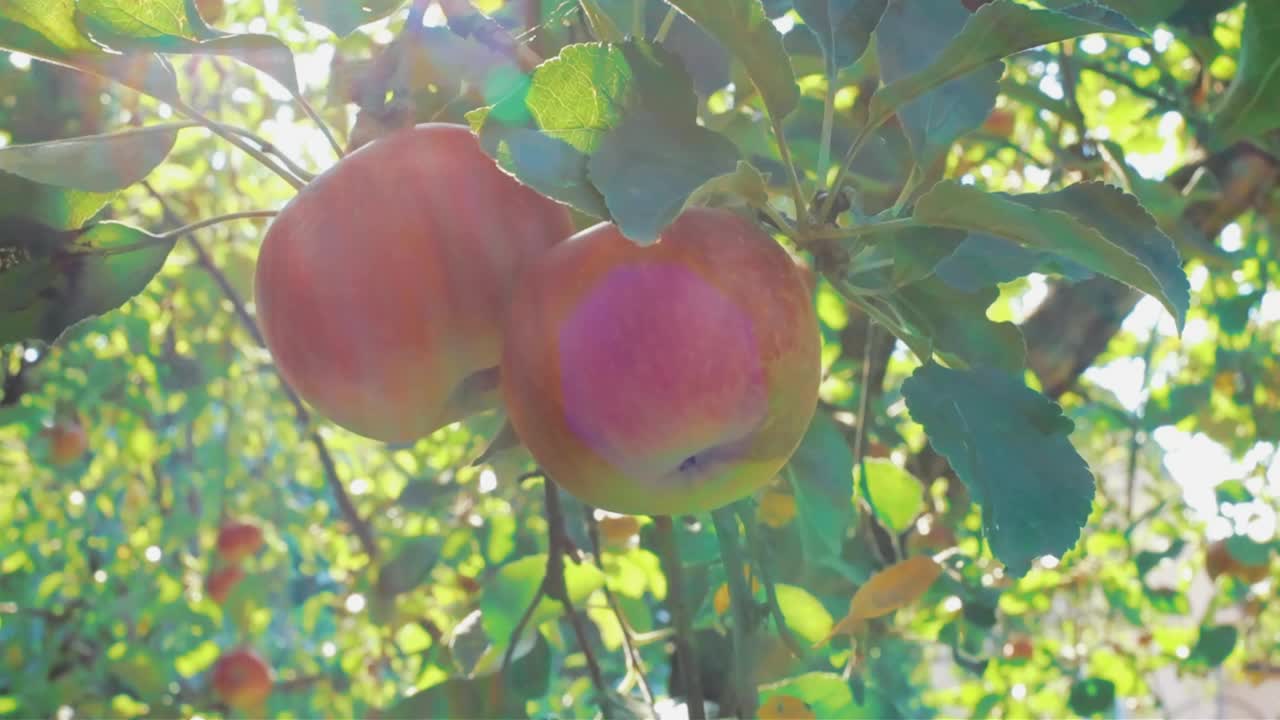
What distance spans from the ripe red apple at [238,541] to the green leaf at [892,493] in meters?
1.37

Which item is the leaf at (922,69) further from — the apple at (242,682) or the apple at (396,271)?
the apple at (242,682)

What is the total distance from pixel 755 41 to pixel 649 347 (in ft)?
0.46

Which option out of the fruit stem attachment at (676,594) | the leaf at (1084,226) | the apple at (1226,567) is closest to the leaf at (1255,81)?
the leaf at (1084,226)

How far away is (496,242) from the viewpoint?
492 millimetres

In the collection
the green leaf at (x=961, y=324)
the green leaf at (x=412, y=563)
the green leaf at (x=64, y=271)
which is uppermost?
the green leaf at (x=64, y=271)

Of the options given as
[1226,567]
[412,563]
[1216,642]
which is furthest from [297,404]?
[1226,567]

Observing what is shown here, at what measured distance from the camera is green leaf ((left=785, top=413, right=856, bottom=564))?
68 cm

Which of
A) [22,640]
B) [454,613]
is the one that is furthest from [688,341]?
[22,640]

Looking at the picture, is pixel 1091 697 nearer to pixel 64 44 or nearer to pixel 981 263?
pixel 981 263

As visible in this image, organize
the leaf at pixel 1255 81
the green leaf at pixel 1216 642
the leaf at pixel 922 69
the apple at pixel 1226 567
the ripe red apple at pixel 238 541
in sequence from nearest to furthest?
the leaf at pixel 922 69 < the leaf at pixel 1255 81 < the green leaf at pixel 1216 642 < the apple at pixel 1226 567 < the ripe red apple at pixel 238 541

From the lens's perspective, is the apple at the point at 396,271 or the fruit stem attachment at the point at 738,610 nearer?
the apple at the point at 396,271

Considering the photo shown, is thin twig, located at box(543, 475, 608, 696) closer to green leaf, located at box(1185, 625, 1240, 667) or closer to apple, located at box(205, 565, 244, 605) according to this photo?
green leaf, located at box(1185, 625, 1240, 667)

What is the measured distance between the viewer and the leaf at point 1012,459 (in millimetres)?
446

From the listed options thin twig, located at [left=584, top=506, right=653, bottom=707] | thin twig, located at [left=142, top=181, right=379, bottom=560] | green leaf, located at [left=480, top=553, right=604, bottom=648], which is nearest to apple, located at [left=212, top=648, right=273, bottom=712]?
thin twig, located at [left=142, top=181, right=379, bottom=560]
